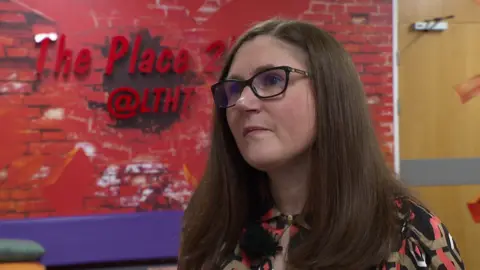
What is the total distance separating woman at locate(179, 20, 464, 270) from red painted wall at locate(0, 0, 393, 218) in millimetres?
2567

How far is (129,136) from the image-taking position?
376 cm

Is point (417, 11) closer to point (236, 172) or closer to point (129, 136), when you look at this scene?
point (129, 136)

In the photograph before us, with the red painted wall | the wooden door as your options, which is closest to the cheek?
the red painted wall

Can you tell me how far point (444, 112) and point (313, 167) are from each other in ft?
12.0

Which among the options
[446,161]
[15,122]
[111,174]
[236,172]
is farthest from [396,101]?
[236,172]

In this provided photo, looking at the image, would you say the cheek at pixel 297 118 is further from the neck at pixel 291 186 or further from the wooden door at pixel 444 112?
the wooden door at pixel 444 112

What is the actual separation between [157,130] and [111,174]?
469 mm

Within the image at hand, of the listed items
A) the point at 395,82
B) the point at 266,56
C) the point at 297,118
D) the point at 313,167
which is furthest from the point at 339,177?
the point at 395,82

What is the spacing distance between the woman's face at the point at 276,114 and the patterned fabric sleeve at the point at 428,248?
0.98 feet

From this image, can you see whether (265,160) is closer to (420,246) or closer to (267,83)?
(267,83)

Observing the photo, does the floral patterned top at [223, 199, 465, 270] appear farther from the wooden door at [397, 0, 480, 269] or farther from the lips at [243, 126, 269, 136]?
the wooden door at [397, 0, 480, 269]

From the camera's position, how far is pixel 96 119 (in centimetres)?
369

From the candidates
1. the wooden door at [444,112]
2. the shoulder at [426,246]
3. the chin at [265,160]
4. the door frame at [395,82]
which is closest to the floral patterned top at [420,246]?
the shoulder at [426,246]

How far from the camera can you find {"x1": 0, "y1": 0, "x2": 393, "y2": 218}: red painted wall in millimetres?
3564
